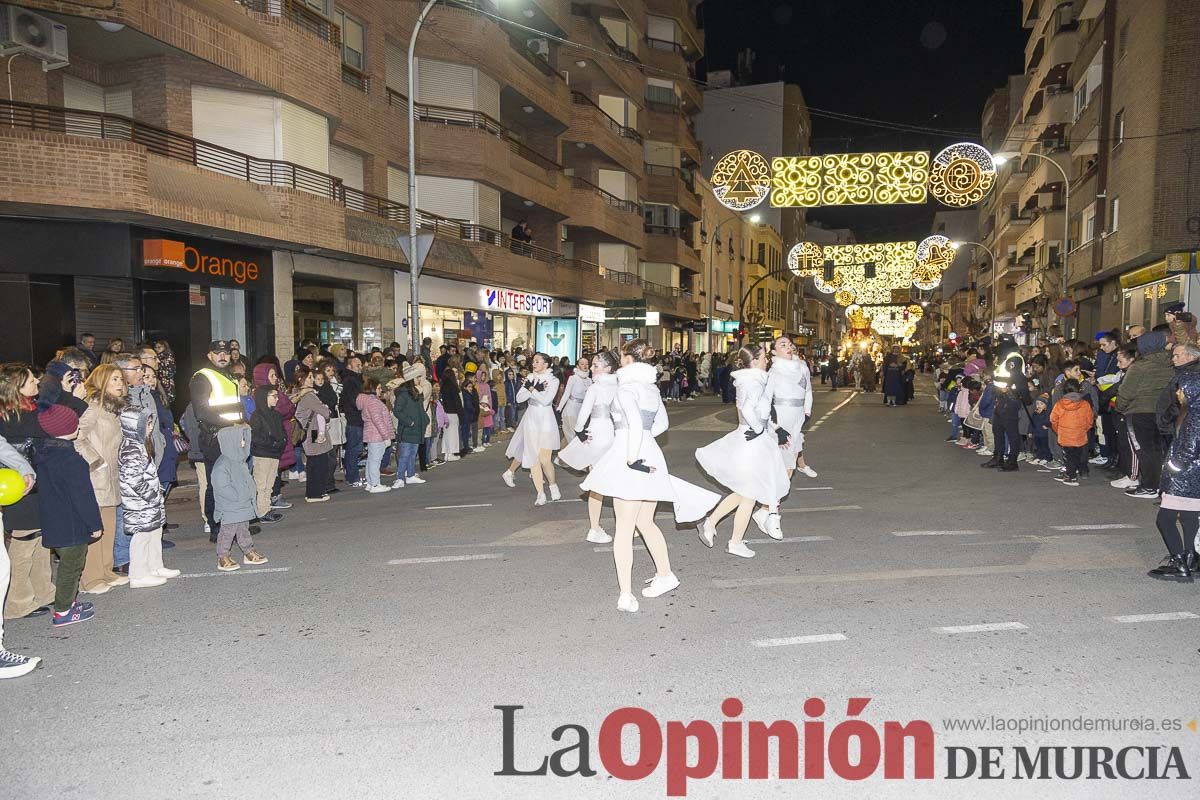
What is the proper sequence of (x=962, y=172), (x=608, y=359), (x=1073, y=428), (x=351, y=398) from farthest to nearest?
(x=962, y=172), (x=351, y=398), (x=1073, y=428), (x=608, y=359)

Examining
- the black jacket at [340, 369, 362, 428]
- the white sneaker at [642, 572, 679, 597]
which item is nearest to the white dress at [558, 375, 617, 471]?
the white sneaker at [642, 572, 679, 597]

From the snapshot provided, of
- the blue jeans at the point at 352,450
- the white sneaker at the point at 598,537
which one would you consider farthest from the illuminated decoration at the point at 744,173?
the white sneaker at the point at 598,537

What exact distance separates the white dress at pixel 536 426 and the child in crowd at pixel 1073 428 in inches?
284

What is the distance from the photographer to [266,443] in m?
9.10

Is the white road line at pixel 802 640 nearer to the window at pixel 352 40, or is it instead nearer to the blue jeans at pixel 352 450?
the blue jeans at pixel 352 450

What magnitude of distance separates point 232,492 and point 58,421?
A: 66.2 inches

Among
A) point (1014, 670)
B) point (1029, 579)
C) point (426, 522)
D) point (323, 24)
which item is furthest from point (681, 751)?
point (323, 24)

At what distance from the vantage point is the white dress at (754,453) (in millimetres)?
7535

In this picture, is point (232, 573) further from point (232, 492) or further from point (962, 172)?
point (962, 172)

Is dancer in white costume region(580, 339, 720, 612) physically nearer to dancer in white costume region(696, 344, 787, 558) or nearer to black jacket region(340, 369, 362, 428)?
dancer in white costume region(696, 344, 787, 558)

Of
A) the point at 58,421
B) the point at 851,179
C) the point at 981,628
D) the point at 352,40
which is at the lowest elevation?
the point at 981,628

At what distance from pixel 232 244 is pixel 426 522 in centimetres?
1086

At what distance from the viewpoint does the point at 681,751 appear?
392 centimetres

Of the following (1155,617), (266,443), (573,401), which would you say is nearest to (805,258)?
(573,401)
